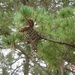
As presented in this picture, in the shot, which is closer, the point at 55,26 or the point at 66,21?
the point at 66,21

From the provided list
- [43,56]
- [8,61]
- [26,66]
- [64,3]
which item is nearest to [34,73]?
[26,66]

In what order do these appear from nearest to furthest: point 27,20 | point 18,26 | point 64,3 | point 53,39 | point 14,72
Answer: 1. point 27,20
2. point 18,26
3. point 53,39
4. point 64,3
5. point 14,72

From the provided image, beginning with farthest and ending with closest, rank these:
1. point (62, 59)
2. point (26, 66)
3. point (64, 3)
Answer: point (26, 66)
point (64, 3)
point (62, 59)

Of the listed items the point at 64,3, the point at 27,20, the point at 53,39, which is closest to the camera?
the point at 27,20

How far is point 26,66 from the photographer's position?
5770 millimetres

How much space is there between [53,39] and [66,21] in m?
0.26

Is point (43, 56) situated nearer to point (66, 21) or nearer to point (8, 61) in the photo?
point (66, 21)

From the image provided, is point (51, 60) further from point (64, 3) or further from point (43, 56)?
point (64, 3)

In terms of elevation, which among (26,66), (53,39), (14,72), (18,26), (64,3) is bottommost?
(14,72)

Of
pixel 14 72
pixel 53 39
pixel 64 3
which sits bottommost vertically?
pixel 14 72

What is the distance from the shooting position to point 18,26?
1921 mm

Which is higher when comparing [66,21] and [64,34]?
[66,21]

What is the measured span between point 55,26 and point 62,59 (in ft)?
1.33

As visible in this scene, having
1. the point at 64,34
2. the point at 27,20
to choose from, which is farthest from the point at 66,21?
the point at 27,20
